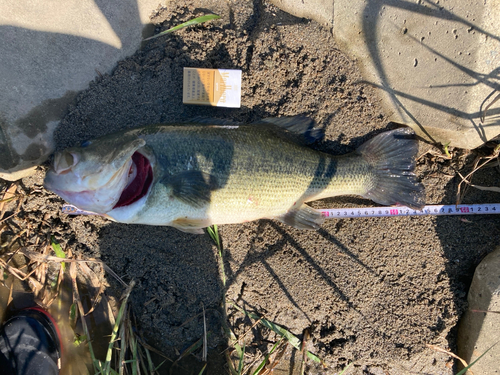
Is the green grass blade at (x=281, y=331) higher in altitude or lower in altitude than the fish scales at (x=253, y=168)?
lower

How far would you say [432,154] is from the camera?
310cm

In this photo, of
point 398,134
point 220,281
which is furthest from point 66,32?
point 398,134

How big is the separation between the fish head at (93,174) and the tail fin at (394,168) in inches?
83.7

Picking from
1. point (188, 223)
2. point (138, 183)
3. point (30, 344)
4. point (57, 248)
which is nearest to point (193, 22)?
point (138, 183)

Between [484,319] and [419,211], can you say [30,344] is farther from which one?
[484,319]

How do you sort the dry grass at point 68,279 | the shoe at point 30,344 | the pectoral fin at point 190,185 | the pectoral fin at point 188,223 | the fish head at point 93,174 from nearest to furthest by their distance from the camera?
1. the fish head at point 93,174
2. the pectoral fin at point 190,185
3. the pectoral fin at point 188,223
4. the dry grass at point 68,279
5. the shoe at point 30,344

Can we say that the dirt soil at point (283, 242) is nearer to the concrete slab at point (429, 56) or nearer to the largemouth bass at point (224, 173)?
the concrete slab at point (429, 56)

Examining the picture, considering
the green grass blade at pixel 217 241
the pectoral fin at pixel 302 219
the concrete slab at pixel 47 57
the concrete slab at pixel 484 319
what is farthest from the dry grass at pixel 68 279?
the concrete slab at pixel 484 319

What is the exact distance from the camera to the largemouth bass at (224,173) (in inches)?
89.9

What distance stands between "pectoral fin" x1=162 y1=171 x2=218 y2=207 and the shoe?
2.18 metres

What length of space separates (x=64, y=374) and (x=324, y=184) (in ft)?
11.3

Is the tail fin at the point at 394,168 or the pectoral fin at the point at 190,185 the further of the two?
the tail fin at the point at 394,168

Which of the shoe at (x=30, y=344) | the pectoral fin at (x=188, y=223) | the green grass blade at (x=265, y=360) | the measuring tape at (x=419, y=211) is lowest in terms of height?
the shoe at (x=30, y=344)

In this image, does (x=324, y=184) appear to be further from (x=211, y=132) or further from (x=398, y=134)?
(x=211, y=132)
